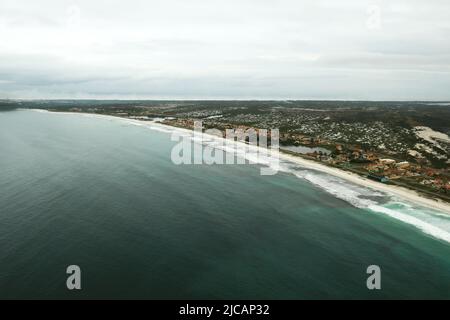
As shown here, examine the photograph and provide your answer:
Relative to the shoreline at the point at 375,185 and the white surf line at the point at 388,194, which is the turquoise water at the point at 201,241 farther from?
the shoreline at the point at 375,185

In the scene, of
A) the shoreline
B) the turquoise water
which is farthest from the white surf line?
the turquoise water

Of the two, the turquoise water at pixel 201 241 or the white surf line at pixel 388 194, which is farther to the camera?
the white surf line at pixel 388 194

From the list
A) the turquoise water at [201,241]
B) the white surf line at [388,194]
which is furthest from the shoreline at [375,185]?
the turquoise water at [201,241]

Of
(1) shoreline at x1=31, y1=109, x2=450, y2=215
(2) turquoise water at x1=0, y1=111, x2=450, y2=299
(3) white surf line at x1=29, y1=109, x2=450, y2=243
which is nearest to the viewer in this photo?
(2) turquoise water at x1=0, y1=111, x2=450, y2=299

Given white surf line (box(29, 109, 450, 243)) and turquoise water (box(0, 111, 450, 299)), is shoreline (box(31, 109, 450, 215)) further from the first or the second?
turquoise water (box(0, 111, 450, 299))

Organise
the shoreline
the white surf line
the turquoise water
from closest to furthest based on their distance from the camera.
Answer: the turquoise water → the white surf line → the shoreline

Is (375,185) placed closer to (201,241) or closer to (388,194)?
(388,194)

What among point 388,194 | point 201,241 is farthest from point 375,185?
point 201,241
